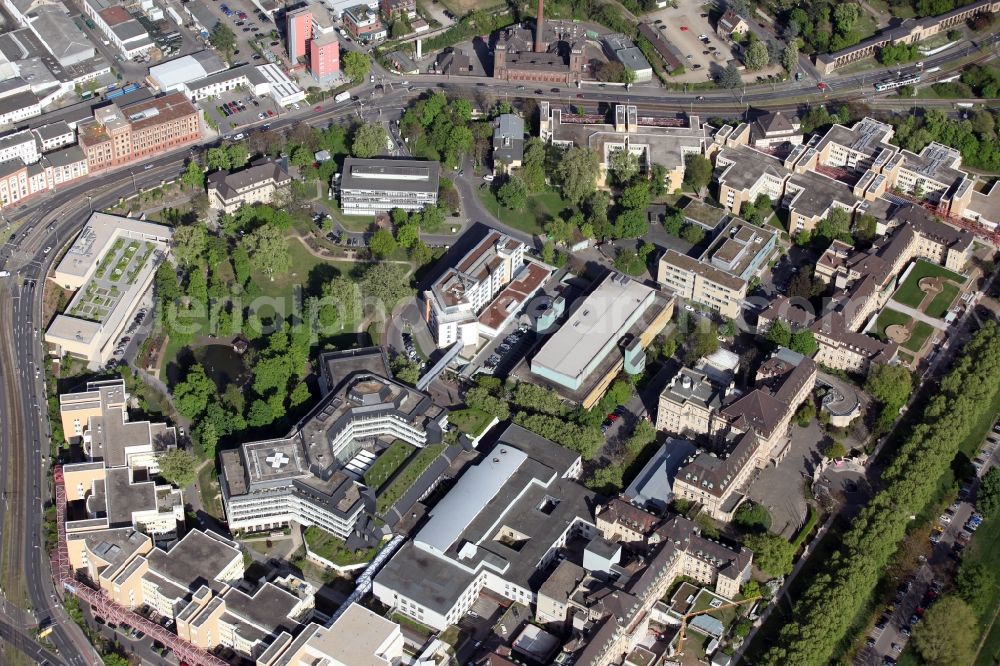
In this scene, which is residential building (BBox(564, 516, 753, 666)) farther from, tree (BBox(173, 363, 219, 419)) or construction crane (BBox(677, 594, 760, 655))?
tree (BBox(173, 363, 219, 419))

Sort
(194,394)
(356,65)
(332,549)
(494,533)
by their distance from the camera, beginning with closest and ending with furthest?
(332,549)
(494,533)
(194,394)
(356,65)

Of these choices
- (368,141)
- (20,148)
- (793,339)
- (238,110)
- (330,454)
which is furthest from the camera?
(238,110)

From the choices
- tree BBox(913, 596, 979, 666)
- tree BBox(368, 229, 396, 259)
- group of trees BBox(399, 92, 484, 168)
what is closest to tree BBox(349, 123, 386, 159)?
group of trees BBox(399, 92, 484, 168)

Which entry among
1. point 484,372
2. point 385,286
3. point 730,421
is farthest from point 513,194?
point 730,421

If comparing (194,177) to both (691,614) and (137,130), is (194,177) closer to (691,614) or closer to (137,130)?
(137,130)

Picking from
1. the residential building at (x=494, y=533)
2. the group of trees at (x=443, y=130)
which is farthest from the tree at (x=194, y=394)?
the group of trees at (x=443, y=130)

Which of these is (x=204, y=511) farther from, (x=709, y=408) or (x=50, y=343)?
(x=709, y=408)

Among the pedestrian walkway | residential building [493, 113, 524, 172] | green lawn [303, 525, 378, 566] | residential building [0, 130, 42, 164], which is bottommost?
green lawn [303, 525, 378, 566]
